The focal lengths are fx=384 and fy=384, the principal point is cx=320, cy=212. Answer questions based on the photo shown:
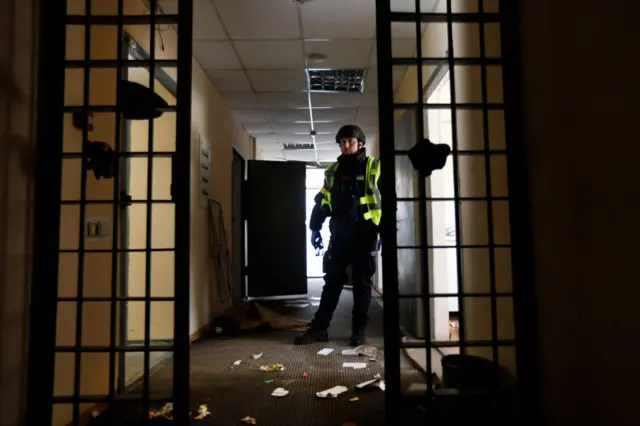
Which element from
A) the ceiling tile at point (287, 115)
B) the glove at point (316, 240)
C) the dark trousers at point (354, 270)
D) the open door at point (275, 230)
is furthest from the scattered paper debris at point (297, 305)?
the ceiling tile at point (287, 115)

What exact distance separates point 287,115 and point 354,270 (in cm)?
287

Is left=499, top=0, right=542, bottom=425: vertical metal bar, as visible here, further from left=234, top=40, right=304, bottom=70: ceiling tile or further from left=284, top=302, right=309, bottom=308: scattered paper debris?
left=284, top=302, right=309, bottom=308: scattered paper debris

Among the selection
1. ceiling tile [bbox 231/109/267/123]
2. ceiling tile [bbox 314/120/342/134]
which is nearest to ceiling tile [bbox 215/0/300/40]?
ceiling tile [bbox 231/109/267/123]

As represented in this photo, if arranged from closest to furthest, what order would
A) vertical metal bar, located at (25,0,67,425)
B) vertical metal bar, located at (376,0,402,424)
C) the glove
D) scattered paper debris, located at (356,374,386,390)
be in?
vertical metal bar, located at (25,0,67,425) < vertical metal bar, located at (376,0,402,424) < scattered paper debris, located at (356,374,386,390) < the glove

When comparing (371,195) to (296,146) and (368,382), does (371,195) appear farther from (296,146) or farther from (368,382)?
(296,146)

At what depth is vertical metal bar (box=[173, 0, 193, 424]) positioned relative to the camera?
5.08 ft

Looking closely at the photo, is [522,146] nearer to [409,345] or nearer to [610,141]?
[610,141]

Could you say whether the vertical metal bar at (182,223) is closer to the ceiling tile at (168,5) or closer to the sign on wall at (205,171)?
the ceiling tile at (168,5)

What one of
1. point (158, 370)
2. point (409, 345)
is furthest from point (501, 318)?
point (158, 370)

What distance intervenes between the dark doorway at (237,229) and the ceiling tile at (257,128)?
55cm

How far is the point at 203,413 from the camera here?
188 cm

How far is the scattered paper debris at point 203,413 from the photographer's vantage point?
1.84 m

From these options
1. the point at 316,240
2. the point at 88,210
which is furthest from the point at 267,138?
the point at 88,210

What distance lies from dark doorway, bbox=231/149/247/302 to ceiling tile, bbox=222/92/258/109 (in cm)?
63
